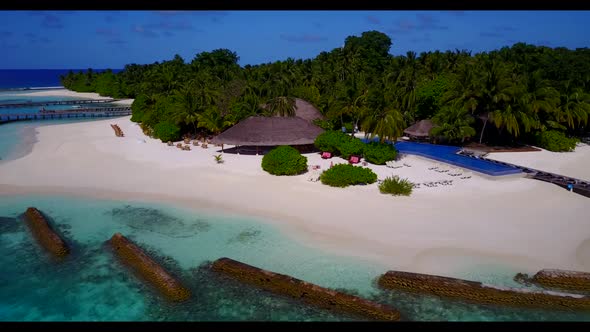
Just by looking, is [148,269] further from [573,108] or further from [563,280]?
[573,108]

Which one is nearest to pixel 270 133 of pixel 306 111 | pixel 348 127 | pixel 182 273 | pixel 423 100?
pixel 306 111

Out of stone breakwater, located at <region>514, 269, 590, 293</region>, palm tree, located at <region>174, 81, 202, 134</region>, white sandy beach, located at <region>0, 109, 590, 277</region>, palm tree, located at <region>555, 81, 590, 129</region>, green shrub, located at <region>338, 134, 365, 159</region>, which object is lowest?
stone breakwater, located at <region>514, 269, 590, 293</region>

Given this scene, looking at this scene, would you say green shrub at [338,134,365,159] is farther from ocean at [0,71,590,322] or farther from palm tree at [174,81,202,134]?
palm tree at [174,81,202,134]

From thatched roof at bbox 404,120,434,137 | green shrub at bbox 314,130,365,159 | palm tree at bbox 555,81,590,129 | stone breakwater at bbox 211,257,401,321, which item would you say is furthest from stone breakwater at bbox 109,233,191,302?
palm tree at bbox 555,81,590,129

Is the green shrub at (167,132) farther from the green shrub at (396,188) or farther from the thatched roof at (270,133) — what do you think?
the green shrub at (396,188)

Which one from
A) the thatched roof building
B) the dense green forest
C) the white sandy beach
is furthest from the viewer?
the dense green forest

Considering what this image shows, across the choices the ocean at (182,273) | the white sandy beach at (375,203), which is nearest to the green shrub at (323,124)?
the white sandy beach at (375,203)

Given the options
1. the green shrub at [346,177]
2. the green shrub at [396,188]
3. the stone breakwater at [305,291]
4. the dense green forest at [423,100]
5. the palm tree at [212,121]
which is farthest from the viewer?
the palm tree at [212,121]
